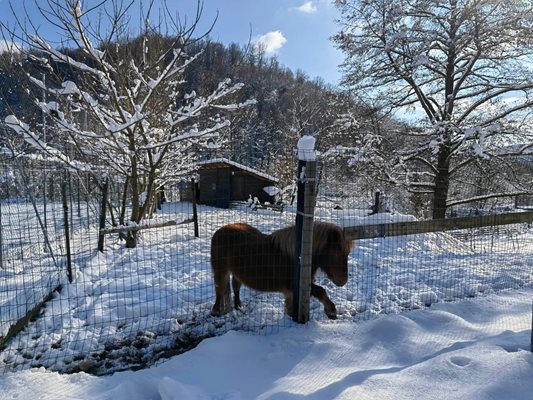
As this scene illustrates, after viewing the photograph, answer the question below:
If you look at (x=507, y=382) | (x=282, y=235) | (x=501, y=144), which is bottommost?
(x=507, y=382)

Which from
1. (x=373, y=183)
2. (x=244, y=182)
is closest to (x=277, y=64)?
(x=244, y=182)

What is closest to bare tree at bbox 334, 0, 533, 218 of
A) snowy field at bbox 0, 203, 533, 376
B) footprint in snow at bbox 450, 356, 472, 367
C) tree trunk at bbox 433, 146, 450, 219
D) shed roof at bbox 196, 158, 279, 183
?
tree trunk at bbox 433, 146, 450, 219

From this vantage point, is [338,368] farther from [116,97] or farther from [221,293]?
[116,97]

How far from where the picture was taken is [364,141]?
10305mm

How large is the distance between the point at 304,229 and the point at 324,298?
840 mm

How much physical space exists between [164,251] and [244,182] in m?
17.2

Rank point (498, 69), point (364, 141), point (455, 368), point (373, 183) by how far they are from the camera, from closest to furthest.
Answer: point (455, 368), point (498, 69), point (364, 141), point (373, 183)

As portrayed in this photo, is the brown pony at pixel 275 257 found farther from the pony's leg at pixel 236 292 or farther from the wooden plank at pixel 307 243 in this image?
the pony's leg at pixel 236 292

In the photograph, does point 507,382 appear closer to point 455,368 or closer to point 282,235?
point 455,368

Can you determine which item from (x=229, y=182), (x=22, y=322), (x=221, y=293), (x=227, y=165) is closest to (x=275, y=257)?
(x=221, y=293)

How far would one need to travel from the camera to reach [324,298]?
3691mm

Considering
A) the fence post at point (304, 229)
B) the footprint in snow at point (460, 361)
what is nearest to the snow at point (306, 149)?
the fence post at point (304, 229)

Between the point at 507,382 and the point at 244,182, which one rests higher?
the point at 244,182

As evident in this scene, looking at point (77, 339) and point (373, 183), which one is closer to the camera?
point (77, 339)
